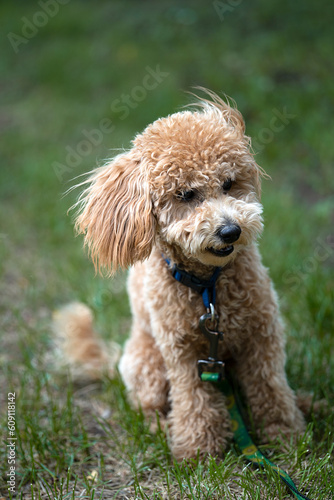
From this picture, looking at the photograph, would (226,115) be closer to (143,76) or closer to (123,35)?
(143,76)

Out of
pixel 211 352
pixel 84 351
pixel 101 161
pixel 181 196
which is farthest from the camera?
pixel 84 351

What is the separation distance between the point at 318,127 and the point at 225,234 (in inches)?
172

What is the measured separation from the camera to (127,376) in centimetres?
289

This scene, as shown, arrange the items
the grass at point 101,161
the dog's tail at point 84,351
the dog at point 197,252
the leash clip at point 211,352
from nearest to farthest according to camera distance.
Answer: the dog at point 197,252, the leash clip at point 211,352, the grass at point 101,161, the dog's tail at point 84,351

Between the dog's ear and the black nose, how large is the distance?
0.35 meters

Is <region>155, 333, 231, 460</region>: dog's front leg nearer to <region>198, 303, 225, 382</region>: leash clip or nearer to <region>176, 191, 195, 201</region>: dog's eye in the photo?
<region>198, 303, 225, 382</region>: leash clip

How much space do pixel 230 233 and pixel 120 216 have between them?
0.56 m

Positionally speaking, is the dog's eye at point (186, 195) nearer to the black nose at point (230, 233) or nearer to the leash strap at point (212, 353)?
the black nose at point (230, 233)

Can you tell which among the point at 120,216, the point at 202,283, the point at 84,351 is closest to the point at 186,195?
the point at 120,216

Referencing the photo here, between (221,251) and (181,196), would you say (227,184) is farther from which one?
(221,251)

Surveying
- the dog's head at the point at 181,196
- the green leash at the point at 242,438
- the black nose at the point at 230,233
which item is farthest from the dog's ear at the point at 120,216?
the green leash at the point at 242,438

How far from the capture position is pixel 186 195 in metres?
2.22

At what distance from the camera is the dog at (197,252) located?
2.17 m

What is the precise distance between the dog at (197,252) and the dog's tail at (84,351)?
2.38ft
